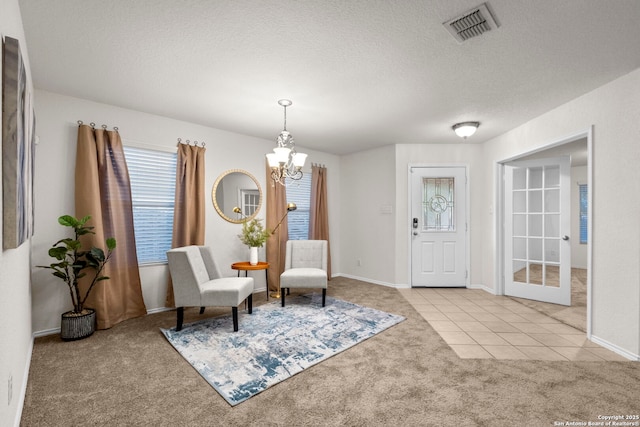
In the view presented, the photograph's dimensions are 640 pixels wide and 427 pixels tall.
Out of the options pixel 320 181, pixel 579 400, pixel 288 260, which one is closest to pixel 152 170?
pixel 288 260

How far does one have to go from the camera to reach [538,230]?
12.8 ft

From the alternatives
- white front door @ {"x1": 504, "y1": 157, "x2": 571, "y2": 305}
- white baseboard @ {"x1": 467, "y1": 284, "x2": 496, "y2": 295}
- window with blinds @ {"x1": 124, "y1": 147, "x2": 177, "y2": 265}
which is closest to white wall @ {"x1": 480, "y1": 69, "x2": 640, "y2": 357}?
white front door @ {"x1": 504, "y1": 157, "x2": 571, "y2": 305}

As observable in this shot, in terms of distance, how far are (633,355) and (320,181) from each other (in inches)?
168

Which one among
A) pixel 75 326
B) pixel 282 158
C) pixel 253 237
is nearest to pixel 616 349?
pixel 282 158

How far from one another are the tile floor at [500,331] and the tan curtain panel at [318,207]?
1878 mm

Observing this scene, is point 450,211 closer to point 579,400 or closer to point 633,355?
point 633,355

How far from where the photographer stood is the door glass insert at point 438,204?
15.2ft

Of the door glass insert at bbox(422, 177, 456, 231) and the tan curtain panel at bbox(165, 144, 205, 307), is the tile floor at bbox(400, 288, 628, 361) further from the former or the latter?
the tan curtain panel at bbox(165, 144, 205, 307)

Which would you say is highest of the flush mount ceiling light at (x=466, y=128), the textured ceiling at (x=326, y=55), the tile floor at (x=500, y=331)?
the textured ceiling at (x=326, y=55)

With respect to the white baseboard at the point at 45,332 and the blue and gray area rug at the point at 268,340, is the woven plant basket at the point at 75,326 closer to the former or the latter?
the white baseboard at the point at 45,332

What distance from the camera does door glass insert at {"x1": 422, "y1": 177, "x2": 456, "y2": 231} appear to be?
15.2 ft

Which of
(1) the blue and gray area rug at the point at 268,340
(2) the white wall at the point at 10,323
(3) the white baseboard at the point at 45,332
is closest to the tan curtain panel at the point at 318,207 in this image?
(1) the blue and gray area rug at the point at 268,340

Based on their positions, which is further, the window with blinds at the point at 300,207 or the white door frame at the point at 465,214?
the window with blinds at the point at 300,207

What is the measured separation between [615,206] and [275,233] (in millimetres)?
3901
